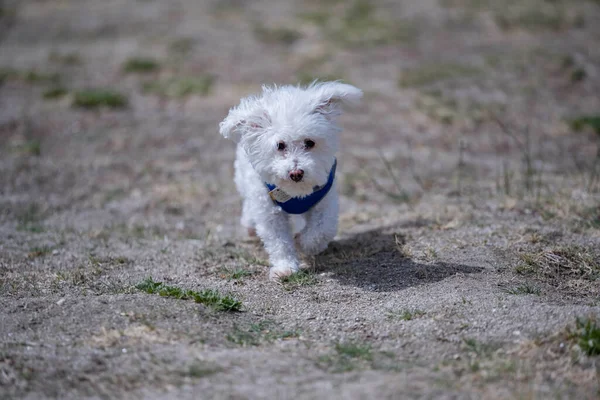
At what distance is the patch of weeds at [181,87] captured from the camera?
36.8 feet

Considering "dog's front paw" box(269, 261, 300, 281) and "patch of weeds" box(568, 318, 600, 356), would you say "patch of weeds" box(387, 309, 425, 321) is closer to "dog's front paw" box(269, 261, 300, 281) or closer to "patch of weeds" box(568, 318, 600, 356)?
"patch of weeds" box(568, 318, 600, 356)

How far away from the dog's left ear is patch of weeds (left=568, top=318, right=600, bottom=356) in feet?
7.21

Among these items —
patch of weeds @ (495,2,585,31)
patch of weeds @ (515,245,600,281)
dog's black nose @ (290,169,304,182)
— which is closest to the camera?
dog's black nose @ (290,169,304,182)

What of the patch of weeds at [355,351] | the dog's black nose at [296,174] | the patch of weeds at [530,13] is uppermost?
the patch of weeds at [530,13]

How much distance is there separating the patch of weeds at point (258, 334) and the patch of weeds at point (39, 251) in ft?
7.89

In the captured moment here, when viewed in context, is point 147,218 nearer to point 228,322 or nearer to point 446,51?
point 228,322

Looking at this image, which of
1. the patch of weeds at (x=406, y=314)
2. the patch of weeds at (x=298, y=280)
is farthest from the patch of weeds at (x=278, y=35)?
the patch of weeds at (x=406, y=314)

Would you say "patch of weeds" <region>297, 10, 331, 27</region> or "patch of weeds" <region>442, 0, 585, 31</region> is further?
"patch of weeds" <region>297, 10, 331, 27</region>

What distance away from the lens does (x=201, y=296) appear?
4301 millimetres

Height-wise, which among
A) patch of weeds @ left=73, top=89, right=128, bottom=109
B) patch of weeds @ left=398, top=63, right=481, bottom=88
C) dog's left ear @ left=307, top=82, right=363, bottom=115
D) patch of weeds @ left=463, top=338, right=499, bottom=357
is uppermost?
dog's left ear @ left=307, top=82, right=363, bottom=115

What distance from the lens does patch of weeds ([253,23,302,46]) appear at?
13359 millimetres

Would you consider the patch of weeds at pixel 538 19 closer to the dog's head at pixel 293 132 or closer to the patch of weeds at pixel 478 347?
the dog's head at pixel 293 132

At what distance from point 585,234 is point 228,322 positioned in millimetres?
3002

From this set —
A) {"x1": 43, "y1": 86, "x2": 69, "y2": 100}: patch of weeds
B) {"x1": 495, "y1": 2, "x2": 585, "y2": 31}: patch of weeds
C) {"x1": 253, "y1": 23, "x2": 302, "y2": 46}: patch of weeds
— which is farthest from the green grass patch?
{"x1": 495, "y1": 2, "x2": 585, "y2": 31}: patch of weeds
